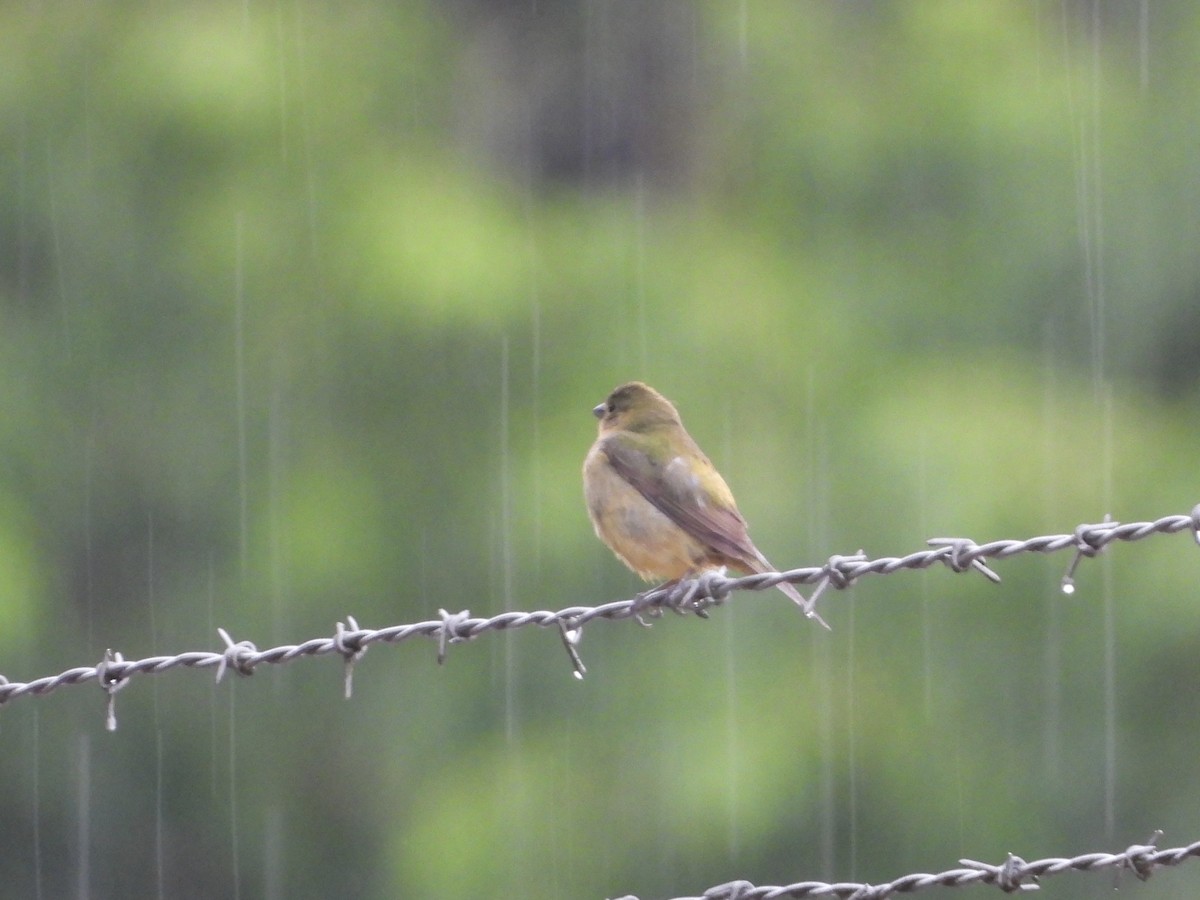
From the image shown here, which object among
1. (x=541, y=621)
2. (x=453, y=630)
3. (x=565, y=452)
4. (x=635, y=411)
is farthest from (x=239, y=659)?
(x=565, y=452)

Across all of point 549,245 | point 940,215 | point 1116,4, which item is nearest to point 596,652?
point 549,245

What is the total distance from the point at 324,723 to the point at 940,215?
14.9ft

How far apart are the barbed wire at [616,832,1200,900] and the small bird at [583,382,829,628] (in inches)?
102

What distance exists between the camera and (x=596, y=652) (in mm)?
8820

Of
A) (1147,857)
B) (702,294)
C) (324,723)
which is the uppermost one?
(702,294)

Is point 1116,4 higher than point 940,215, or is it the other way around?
point 1116,4

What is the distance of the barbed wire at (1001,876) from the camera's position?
10.4 feet

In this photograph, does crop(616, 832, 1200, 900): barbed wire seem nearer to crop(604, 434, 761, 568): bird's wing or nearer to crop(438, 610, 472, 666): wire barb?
crop(438, 610, 472, 666): wire barb

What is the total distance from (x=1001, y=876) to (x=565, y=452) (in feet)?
18.8

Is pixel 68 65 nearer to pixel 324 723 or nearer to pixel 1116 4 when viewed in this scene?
pixel 324 723

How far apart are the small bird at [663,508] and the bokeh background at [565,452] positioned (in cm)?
187

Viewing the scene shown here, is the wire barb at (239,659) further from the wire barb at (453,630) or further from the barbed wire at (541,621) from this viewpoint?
the wire barb at (453,630)

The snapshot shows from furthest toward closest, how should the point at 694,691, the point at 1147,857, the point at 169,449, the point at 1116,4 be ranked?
the point at 1116,4, the point at 169,449, the point at 694,691, the point at 1147,857

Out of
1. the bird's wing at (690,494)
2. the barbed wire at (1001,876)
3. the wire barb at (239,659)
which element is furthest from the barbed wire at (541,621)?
the bird's wing at (690,494)
